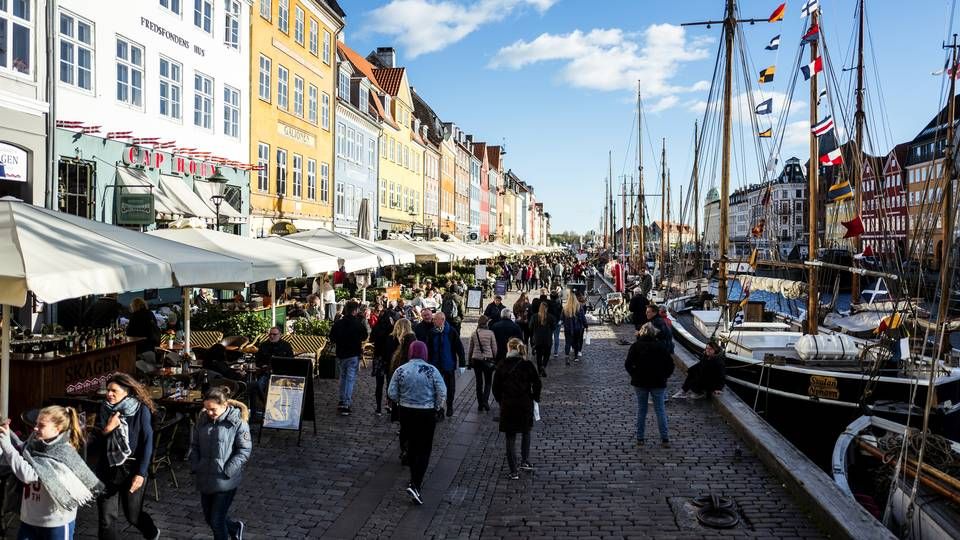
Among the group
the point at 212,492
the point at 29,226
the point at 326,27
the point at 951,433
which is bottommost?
the point at 951,433

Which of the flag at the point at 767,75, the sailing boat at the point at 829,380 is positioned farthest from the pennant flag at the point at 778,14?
the sailing boat at the point at 829,380

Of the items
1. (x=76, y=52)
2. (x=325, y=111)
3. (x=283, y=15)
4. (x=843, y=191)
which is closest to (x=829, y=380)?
(x=843, y=191)

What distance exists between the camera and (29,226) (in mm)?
6633

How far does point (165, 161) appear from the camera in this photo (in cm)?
2069

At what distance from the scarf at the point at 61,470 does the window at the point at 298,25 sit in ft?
92.0

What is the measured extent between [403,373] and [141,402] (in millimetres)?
2809

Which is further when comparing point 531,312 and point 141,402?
point 531,312

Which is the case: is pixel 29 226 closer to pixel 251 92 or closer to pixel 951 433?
pixel 951 433

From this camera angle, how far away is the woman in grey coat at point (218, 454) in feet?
19.1

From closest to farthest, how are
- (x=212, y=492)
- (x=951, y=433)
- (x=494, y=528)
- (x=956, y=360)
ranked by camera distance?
(x=212, y=492), (x=494, y=528), (x=951, y=433), (x=956, y=360)

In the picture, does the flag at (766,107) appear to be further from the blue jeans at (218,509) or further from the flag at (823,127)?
the blue jeans at (218,509)

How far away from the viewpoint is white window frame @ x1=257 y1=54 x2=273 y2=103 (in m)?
27.3

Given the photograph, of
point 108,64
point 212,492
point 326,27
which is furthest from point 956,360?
point 326,27

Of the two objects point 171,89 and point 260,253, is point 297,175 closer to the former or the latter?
point 171,89
